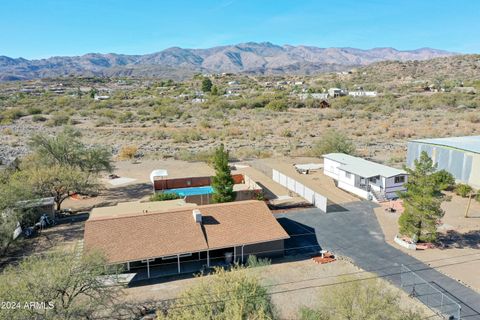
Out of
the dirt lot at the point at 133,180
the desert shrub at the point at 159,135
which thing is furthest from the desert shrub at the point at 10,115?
the dirt lot at the point at 133,180

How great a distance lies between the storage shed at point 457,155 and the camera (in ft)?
107

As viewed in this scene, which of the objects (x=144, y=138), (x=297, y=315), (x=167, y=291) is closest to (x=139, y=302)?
(x=167, y=291)

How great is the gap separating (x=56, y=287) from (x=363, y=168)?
91.4 feet

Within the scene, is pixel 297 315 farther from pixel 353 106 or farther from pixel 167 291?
pixel 353 106

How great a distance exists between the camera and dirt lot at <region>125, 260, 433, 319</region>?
674 inches

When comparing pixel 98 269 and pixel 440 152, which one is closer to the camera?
pixel 98 269

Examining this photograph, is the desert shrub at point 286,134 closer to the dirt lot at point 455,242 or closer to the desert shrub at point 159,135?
the desert shrub at point 159,135

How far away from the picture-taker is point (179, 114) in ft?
279

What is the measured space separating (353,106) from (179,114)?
4316 centimetres

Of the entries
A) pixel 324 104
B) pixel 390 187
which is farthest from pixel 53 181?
pixel 324 104

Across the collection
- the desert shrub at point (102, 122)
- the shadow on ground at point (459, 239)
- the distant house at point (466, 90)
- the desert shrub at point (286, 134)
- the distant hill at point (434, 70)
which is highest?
the distant hill at point (434, 70)

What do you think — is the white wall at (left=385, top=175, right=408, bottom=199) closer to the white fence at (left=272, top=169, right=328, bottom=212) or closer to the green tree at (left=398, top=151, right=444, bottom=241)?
the white fence at (left=272, top=169, right=328, bottom=212)

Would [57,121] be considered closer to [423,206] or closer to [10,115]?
[10,115]

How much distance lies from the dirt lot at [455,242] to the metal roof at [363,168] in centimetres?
301
